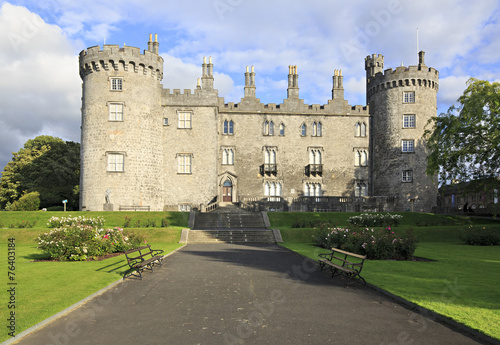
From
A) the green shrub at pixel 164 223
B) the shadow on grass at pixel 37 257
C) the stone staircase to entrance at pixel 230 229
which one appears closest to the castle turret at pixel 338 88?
the stone staircase to entrance at pixel 230 229

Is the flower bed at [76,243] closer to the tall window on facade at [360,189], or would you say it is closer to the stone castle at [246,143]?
the stone castle at [246,143]

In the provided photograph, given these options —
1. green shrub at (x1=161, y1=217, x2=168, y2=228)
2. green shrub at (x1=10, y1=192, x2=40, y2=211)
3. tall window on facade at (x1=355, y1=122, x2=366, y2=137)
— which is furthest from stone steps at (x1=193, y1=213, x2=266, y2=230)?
green shrub at (x1=10, y1=192, x2=40, y2=211)

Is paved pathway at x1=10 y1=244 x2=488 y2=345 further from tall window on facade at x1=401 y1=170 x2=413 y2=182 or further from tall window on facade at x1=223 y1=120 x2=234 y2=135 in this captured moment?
tall window on facade at x1=401 y1=170 x2=413 y2=182

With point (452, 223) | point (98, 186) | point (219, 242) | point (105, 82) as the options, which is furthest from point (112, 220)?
point (452, 223)

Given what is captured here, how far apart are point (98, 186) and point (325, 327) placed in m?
32.8

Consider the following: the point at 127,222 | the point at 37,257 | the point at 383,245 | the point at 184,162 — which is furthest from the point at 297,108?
the point at 37,257

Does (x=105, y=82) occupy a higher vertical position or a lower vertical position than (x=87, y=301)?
higher

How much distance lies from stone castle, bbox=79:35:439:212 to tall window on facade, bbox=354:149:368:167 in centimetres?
12

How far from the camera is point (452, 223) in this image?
31.1 meters

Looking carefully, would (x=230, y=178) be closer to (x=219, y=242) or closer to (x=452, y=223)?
(x=219, y=242)

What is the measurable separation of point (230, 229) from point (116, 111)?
1792 centimetres

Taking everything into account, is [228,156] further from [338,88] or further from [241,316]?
[241,316]

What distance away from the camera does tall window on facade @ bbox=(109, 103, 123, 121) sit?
36438mm

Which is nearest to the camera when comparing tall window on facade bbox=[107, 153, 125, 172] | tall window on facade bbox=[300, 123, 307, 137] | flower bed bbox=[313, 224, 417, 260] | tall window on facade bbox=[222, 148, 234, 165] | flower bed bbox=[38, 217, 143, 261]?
flower bed bbox=[38, 217, 143, 261]
